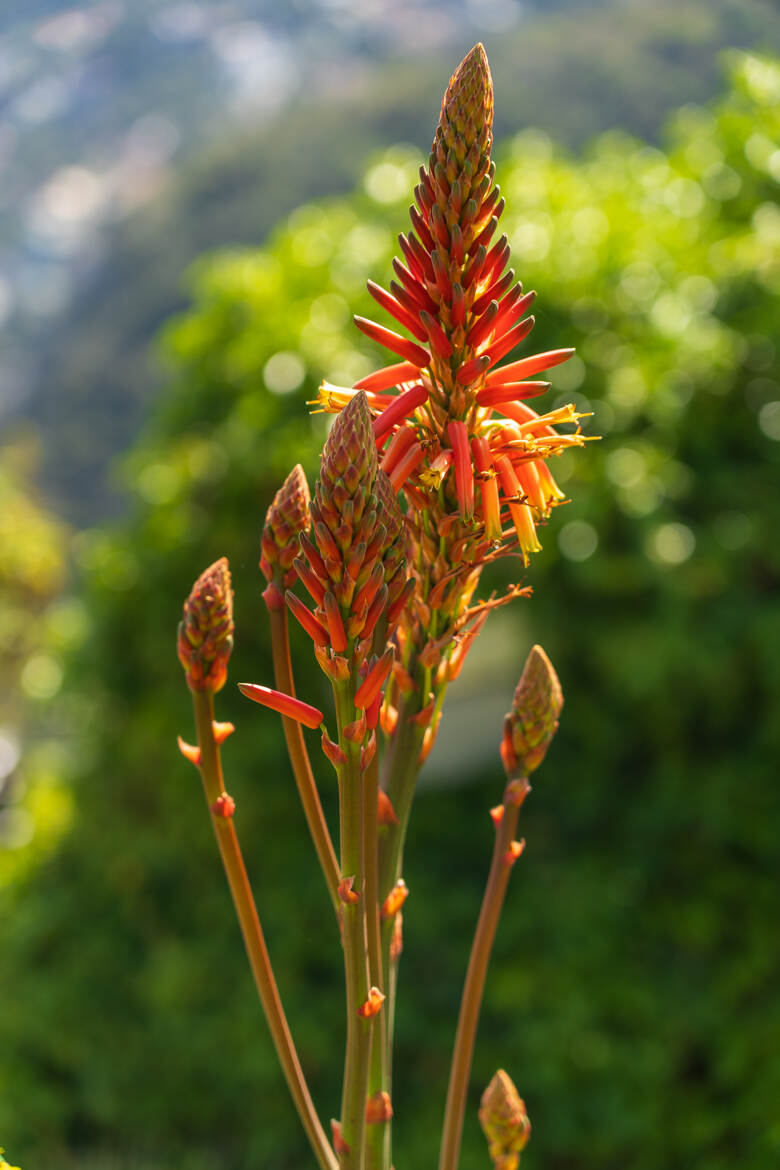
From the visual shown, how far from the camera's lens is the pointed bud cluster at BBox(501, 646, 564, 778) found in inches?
21.2

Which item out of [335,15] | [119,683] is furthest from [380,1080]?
[335,15]

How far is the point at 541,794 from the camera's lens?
2703 mm

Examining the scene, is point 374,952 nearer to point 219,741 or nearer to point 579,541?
point 219,741

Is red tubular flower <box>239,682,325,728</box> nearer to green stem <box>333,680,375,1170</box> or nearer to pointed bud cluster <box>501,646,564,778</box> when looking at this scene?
green stem <box>333,680,375,1170</box>

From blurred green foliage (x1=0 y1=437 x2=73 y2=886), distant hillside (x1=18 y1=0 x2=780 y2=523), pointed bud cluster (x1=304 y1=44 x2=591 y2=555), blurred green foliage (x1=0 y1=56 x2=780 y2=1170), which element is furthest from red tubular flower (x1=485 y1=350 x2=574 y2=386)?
distant hillside (x1=18 y1=0 x2=780 y2=523)

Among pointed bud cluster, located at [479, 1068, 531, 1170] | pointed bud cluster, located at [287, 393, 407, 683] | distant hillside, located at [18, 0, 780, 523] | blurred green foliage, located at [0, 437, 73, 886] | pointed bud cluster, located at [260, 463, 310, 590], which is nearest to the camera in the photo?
pointed bud cluster, located at [287, 393, 407, 683]

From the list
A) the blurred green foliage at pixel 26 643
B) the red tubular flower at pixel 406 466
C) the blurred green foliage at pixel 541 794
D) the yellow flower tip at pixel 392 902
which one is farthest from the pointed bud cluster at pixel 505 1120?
the blurred green foliage at pixel 26 643

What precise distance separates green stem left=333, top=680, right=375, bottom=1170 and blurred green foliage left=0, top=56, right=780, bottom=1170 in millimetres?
1842

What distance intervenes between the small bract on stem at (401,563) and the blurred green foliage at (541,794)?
1778mm

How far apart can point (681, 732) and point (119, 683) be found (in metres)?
1.51

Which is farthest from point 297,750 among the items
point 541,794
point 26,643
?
point 26,643

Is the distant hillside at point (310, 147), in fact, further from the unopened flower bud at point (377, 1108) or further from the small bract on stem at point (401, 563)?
the unopened flower bud at point (377, 1108)

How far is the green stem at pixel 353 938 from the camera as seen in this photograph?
1.36 ft

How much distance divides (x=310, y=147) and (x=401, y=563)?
784cm
